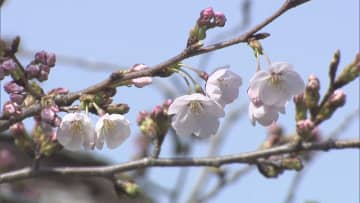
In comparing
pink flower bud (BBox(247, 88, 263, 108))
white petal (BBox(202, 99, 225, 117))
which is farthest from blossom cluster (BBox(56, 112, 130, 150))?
pink flower bud (BBox(247, 88, 263, 108))

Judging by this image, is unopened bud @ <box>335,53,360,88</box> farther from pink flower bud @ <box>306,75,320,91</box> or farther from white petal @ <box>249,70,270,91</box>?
white petal @ <box>249,70,270,91</box>

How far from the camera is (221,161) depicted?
8.82 feet

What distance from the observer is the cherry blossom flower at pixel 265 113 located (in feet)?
7.54

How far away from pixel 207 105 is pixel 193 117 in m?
0.11

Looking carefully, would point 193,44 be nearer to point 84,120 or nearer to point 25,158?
point 84,120

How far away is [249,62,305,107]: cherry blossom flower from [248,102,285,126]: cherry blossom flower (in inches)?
0.5

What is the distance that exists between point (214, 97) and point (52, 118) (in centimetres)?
41

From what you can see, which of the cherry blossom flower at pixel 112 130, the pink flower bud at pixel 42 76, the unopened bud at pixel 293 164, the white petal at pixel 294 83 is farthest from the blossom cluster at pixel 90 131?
the unopened bud at pixel 293 164

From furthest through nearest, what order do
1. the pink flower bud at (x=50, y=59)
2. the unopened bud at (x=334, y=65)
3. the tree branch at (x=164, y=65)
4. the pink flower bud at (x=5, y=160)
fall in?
the pink flower bud at (x=5, y=160) → the unopened bud at (x=334, y=65) → the pink flower bud at (x=50, y=59) → the tree branch at (x=164, y=65)

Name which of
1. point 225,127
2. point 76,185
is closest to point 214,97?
point 225,127

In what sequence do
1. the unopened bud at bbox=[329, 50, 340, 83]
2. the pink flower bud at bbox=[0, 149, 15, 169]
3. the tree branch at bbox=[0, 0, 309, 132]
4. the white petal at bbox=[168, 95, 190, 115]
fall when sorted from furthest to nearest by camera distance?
the pink flower bud at bbox=[0, 149, 15, 169], the unopened bud at bbox=[329, 50, 340, 83], the white petal at bbox=[168, 95, 190, 115], the tree branch at bbox=[0, 0, 309, 132]

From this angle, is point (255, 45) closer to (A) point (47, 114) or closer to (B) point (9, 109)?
(A) point (47, 114)

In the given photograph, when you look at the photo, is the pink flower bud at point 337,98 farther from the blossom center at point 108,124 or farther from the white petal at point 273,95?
the blossom center at point 108,124

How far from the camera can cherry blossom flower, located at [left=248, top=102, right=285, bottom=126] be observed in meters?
2.30
